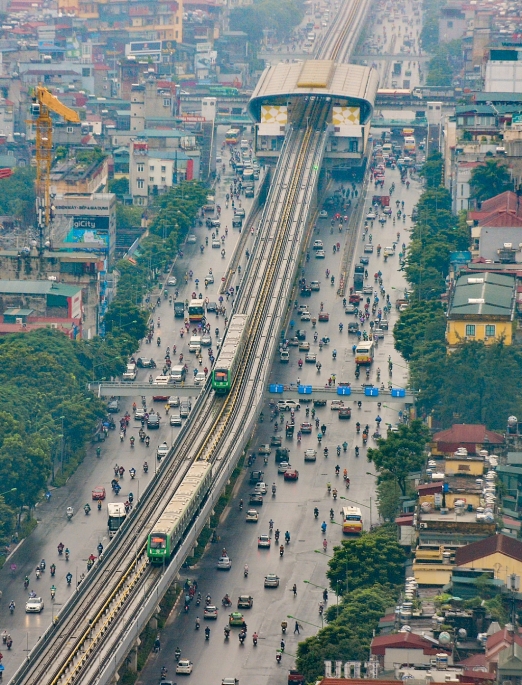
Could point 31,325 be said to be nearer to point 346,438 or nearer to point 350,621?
point 346,438

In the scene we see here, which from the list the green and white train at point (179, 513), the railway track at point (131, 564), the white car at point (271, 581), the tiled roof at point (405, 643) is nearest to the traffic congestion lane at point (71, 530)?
the railway track at point (131, 564)

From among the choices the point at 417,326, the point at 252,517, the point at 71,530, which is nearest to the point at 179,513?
the point at 252,517

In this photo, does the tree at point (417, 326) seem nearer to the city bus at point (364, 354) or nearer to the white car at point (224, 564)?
the city bus at point (364, 354)

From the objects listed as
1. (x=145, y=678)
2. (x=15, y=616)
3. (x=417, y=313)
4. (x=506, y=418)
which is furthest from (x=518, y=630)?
(x=417, y=313)

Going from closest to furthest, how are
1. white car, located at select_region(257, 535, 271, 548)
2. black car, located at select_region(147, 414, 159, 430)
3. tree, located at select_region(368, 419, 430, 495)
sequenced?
1. white car, located at select_region(257, 535, 271, 548)
2. tree, located at select_region(368, 419, 430, 495)
3. black car, located at select_region(147, 414, 159, 430)

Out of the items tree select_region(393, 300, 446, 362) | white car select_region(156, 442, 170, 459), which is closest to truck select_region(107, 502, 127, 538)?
white car select_region(156, 442, 170, 459)

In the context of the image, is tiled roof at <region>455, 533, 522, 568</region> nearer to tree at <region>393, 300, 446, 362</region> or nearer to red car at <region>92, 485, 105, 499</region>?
red car at <region>92, 485, 105, 499</region>
